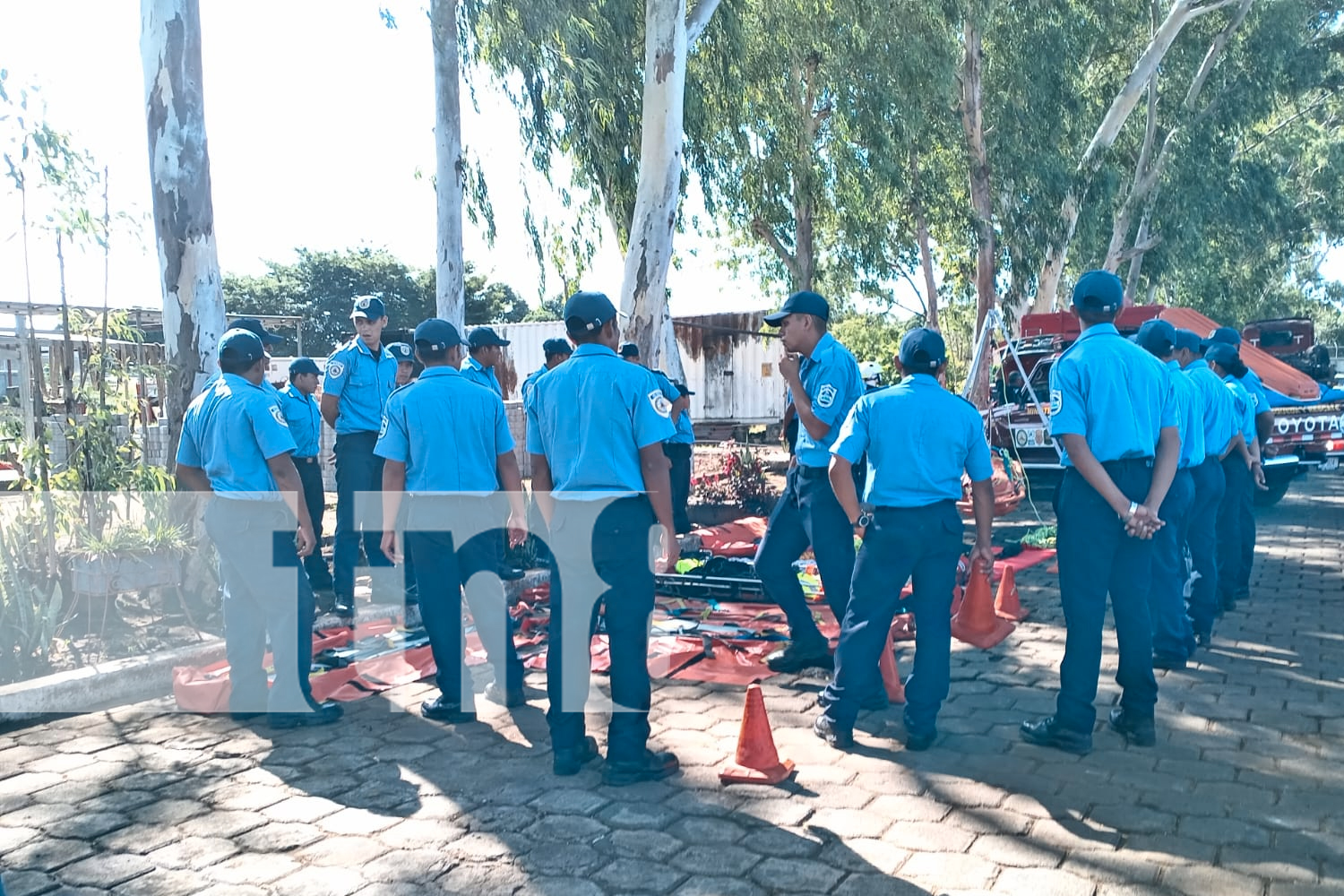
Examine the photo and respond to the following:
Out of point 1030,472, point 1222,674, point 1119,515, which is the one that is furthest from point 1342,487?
point 1119,515

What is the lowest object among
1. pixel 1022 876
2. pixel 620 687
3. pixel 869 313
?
pixel 1022 876

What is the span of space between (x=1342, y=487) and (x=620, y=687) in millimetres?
15868

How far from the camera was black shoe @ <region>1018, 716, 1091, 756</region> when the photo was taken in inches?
180

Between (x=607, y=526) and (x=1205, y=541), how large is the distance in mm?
4094

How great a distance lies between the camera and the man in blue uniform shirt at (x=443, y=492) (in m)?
5.14

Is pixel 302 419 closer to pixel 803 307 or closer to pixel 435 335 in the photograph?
pixel 435 335

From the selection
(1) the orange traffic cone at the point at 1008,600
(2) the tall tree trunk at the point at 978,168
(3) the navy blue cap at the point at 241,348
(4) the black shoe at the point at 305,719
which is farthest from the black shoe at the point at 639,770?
(2) the tall tree trunk at the point at 978,168

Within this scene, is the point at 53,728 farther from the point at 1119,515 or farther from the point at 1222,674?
the point at 1222,674

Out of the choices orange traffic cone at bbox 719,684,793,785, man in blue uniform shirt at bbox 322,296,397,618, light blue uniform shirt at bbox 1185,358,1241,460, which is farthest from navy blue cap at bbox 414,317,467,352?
light blue uniform shirt at bbox 1185,358,1241,460

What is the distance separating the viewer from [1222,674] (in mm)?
5832

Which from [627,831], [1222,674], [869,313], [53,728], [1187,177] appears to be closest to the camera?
[627,831]

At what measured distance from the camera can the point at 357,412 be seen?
753 centimetres

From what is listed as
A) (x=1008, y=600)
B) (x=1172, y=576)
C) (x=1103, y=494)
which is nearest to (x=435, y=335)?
(x=1103, y=494)

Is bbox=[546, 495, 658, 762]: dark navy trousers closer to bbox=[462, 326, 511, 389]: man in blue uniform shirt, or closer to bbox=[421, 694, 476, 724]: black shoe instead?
bbox=[421, 694, 476, 724]: black shoe
